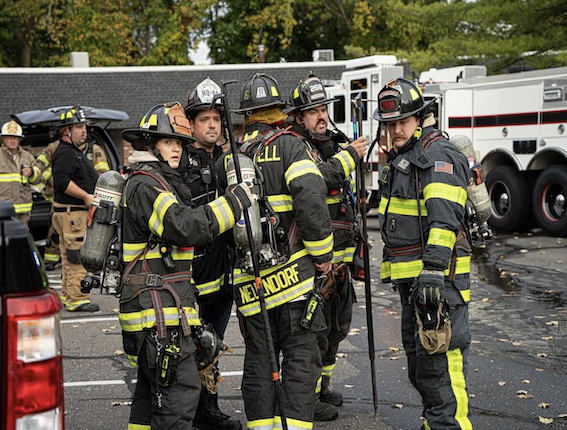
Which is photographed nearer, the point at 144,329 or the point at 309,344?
Answer: the point at 144,329

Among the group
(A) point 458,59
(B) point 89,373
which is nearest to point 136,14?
(A) point 458,59

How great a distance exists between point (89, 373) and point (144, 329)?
102 inches

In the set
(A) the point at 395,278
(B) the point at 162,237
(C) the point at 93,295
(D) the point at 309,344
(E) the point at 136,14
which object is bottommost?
(C) the point at 93,295

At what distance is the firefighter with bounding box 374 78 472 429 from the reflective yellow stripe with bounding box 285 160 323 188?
1.57ft

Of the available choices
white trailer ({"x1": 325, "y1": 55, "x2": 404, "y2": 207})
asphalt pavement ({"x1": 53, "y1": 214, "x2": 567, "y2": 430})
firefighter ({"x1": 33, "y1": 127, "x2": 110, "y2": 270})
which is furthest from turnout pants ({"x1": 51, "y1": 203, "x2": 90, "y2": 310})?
white trailer ({"x1": 325, "y1": 55, "x2": 404, "y2": 207})

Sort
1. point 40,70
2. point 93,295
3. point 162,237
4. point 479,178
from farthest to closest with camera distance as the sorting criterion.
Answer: point 40,70 → point 93,295 → point 479,178 → point 162,237

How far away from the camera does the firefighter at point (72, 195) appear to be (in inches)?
317

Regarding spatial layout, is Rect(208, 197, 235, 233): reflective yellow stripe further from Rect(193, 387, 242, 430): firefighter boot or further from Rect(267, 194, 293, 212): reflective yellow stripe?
Rect(193, 387, 242, 430): firefighter boot

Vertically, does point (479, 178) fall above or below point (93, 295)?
above

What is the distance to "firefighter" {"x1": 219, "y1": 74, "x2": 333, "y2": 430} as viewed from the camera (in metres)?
4.45

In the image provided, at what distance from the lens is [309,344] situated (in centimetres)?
451

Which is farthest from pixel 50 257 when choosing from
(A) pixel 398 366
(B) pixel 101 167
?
(A) pixel 398 366

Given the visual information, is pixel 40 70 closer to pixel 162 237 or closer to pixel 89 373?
pixel 89 373

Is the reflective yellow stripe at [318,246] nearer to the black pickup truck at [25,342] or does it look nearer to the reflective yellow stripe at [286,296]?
the reflective yellow stripe at [286,296]
